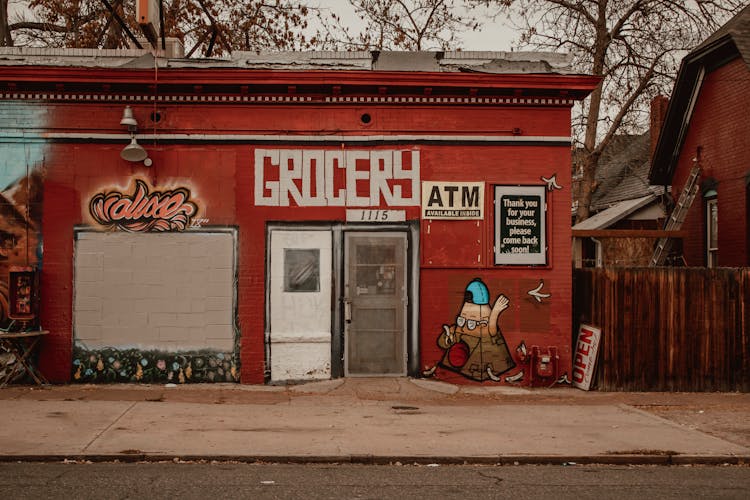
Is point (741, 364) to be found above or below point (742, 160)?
below

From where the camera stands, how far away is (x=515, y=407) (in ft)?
35.8

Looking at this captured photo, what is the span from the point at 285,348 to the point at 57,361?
11.5 ft

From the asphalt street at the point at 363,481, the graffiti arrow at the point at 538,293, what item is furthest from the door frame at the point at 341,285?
the asphalt street at the point at 363,481

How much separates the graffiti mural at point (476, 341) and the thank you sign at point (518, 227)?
0.71 meters

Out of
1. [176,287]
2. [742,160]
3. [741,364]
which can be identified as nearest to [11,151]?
[176,287]

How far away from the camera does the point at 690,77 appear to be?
17.5 meters

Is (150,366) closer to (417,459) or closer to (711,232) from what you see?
(417,459)

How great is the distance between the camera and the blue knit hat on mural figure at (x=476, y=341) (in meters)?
12.4

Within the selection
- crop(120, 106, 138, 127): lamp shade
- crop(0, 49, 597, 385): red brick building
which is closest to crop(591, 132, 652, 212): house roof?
crop(0, 49, 597, 385): red brick building

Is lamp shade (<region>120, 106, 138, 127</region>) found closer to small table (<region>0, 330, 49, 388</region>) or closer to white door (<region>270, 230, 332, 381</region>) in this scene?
white door (<region>270, 230, 332, 381</region>)

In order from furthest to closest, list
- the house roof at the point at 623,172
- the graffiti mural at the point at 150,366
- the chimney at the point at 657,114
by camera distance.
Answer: the house roof at the point at 623,172 → the chimney at the point at 657,114 → the graffiti mural at the point at 150,366

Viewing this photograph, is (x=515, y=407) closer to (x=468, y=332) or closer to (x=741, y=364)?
(x=468, y=332)

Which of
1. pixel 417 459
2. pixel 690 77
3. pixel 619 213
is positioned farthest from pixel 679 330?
pixel 619 213

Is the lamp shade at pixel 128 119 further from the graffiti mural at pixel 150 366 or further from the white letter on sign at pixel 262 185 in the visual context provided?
the graffiti mural at pixel 150 366
